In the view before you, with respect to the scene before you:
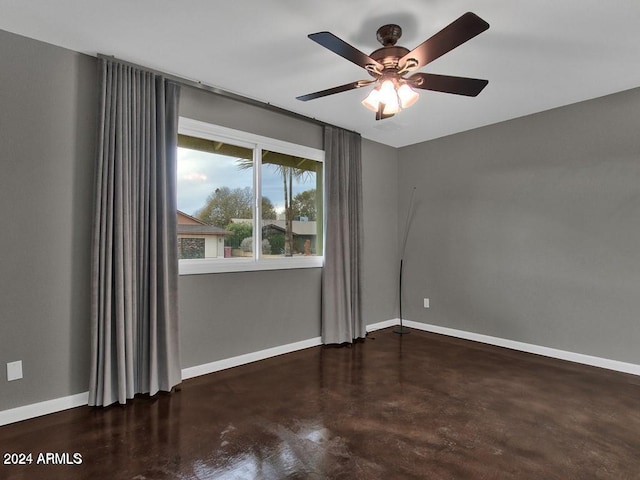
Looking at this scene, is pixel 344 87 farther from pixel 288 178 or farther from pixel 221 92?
pixel 288 178

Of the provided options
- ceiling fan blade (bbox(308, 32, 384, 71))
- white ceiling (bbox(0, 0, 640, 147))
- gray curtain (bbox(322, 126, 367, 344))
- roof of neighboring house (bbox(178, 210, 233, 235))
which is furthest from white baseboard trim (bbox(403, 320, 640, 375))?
ceiling fan blade (bbox(308, 32, 384, 71))

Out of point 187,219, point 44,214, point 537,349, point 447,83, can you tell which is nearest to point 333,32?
point 447,83

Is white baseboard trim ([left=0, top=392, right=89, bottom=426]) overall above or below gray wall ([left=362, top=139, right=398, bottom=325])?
below

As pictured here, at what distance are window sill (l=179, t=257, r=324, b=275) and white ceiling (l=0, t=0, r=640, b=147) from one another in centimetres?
162

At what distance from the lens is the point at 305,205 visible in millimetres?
4281

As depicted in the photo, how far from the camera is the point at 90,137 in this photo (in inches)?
108

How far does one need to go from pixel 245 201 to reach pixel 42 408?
2.30 metres

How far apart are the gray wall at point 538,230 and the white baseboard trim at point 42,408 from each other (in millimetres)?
3934

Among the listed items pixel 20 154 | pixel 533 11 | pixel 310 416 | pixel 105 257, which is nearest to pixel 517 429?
pixel 310 416

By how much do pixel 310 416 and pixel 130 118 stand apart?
8.50ft

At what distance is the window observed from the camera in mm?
3328

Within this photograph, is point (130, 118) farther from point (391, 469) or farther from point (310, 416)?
point (391, 469)

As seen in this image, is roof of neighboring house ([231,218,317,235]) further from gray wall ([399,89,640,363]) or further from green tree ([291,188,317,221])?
gray wall ([399,89,640,363])

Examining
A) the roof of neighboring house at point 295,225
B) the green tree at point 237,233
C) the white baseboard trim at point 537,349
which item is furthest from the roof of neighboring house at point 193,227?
the white baseboard trim at point 537,349
